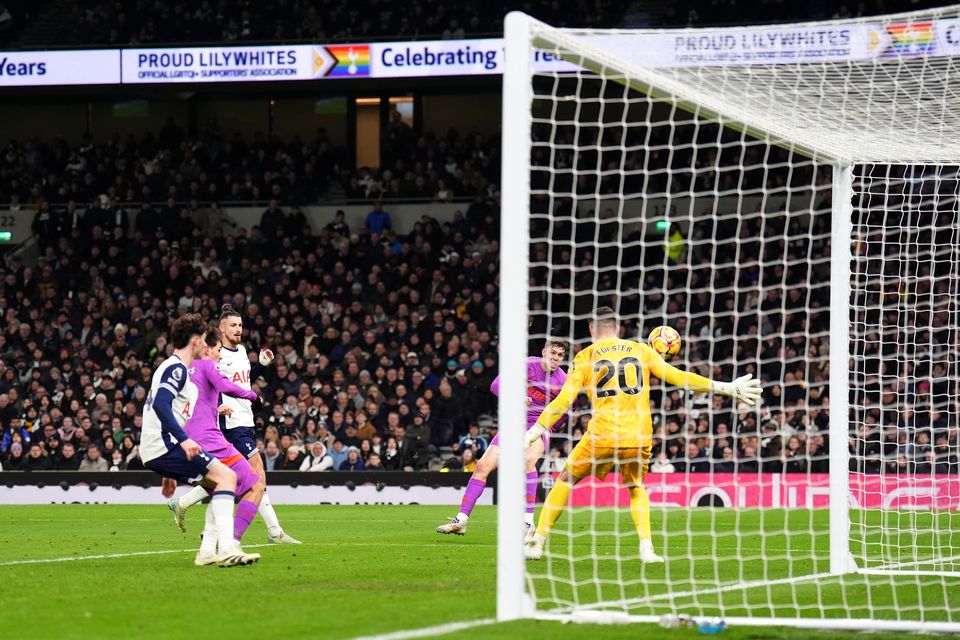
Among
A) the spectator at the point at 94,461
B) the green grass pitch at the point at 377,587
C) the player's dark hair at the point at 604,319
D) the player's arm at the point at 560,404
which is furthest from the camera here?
the spectator at the point at 94,461

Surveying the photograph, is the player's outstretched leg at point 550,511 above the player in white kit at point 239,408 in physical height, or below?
below

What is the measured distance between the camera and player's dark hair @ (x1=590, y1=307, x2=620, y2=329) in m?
10.1

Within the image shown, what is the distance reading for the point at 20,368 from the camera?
83.1 ft

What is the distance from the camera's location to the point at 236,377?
11672 mm

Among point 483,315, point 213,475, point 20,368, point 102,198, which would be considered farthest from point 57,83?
point 213,475

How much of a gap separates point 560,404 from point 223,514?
2476mm

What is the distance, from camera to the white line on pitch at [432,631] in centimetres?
598

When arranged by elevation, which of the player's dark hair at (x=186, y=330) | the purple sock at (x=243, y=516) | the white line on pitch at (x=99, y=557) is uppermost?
the player's dark hair at (x=186, y=330)

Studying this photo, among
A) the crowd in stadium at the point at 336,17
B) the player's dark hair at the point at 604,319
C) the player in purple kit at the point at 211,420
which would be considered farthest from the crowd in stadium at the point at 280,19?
the player in purple kit at the point at 211,420

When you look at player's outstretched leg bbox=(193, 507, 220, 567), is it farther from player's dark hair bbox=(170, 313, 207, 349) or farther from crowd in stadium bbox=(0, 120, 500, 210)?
crowd in stadium bbox=(0, 120, 500, 210)

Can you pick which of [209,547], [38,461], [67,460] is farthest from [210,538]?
[38,461]

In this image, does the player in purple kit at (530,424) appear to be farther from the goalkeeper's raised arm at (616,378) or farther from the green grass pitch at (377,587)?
the goalkeeper's raised arm at (616,378)

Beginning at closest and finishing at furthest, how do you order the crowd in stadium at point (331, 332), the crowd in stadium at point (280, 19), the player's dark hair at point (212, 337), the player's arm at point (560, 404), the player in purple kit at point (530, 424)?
the player's arm at point (560, 404) → the player's dark hair at point (212, 337) → the player in purple kit at point (530, 424) → the crowd in stadium at point (331, 332) → the crowd in stadium at point (280, 19)

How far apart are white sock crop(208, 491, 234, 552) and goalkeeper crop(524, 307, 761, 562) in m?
2.25
